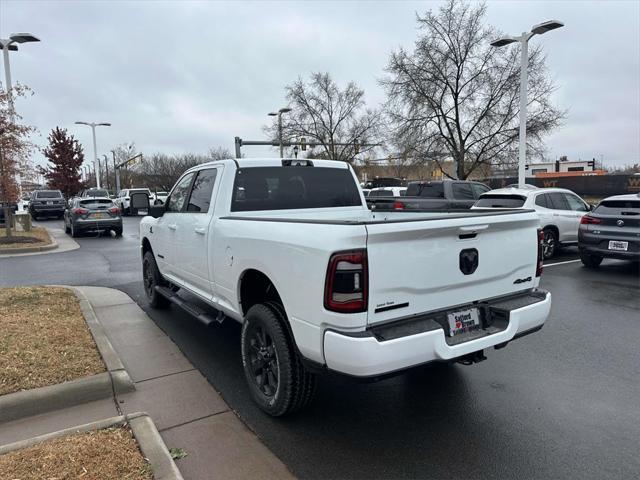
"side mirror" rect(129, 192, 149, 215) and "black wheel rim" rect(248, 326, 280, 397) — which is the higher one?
"side mirror" rect(129, 192, 149, 215)

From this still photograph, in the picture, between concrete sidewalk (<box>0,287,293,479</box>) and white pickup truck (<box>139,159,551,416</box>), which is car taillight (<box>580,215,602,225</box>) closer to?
white pickup truck (<box>139,159,551,416</box>)

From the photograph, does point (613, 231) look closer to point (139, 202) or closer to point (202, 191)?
point (202, 191)

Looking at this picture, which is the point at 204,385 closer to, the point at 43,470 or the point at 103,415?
the point at 103,415

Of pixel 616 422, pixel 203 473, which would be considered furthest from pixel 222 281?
pixel 616 422

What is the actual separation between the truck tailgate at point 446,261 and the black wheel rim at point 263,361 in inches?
42.7

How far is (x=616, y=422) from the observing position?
3443 millimetres

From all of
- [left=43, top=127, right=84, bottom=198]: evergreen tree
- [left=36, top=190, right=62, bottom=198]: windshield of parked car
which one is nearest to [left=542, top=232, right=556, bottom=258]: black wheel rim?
[left=36, top=190, right=62, bottom=198]: windshield of parked car

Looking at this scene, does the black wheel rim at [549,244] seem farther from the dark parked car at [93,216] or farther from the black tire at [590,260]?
the dark parked car at [93,216]

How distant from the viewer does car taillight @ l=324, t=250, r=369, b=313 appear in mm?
2746

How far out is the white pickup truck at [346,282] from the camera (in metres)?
2.77

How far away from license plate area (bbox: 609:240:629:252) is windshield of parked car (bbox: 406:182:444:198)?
5.40 m

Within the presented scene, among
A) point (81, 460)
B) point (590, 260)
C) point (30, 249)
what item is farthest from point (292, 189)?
point (30, 249)

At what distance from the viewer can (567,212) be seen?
1116 cm

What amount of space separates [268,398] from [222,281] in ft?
3.78
